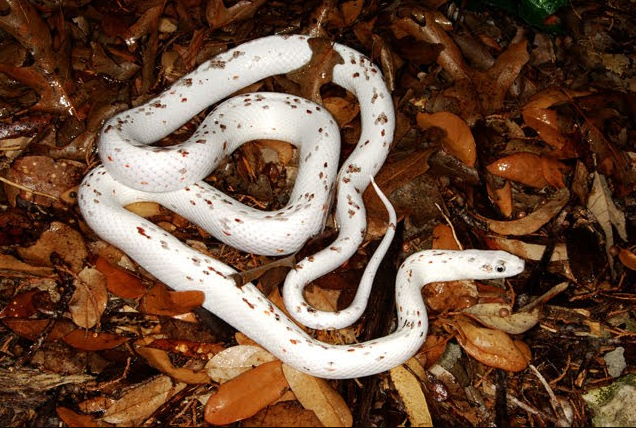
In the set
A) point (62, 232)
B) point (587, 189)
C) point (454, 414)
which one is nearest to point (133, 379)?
point (62, 232)

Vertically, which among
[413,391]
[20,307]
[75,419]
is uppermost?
[20,307]

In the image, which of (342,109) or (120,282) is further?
(342,109)

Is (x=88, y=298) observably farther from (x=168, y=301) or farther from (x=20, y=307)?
(x=168, y=301)

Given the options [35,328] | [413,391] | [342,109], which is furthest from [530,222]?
[35,328]

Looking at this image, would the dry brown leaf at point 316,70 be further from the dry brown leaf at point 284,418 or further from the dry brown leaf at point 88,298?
the dry brown leaf at point 284,418

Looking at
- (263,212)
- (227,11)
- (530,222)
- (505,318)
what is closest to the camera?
(505,318)

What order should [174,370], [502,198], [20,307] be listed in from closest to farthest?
[174,370]
[20,307]
[502,198]

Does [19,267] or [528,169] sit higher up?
[19,267]
